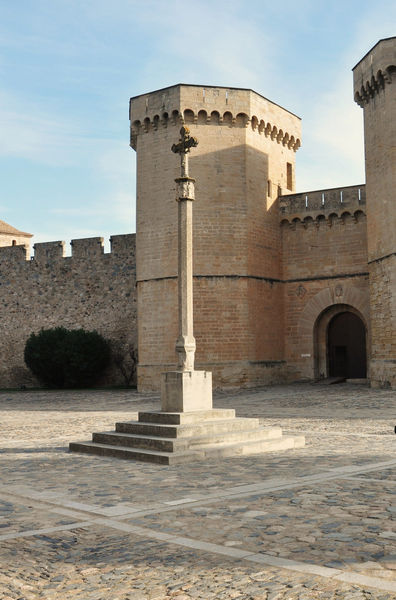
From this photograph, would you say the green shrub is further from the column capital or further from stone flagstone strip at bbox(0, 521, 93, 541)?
stone flagstone strip at bbox(0, 521, 93, 541)

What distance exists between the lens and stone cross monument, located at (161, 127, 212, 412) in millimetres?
9422

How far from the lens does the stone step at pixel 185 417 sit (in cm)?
905

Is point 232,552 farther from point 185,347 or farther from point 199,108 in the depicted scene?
point 199,108

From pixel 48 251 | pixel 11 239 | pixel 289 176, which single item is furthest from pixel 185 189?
pixel 11 239

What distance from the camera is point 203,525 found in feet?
16.5

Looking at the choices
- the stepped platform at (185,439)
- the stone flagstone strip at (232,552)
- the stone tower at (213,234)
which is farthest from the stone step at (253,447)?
the stone tower at (213,234)

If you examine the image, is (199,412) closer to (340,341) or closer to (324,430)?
(324,430)

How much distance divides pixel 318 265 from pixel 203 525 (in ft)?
63.4

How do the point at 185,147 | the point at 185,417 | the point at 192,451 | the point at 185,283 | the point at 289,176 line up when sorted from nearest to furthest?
the point at 192,451, the point at 185,417, the point at 185,283, the point at 185,147, the point at 289,176

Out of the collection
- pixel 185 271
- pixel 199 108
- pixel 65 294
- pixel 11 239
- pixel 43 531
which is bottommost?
pixel 43 531

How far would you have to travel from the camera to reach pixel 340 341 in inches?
1073

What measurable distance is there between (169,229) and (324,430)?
12.2 meters

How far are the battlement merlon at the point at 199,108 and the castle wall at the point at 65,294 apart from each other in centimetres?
561

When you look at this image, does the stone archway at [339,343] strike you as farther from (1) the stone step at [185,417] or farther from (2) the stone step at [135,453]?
(2) the stone step at [135,453]
